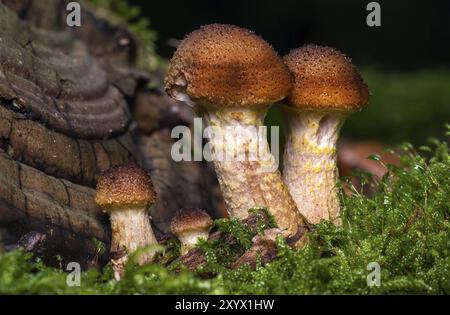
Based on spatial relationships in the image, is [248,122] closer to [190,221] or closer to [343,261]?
[190,221]

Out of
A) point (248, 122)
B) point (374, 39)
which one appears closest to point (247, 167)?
point (248, 122)

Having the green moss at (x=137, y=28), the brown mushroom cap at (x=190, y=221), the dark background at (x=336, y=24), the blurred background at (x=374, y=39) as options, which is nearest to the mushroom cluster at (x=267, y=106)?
the brown mushroom cap at (x=190, y=221)

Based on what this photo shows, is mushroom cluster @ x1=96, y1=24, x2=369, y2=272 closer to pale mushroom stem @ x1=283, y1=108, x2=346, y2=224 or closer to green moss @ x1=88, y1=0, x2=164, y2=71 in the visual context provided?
pale mushroom stem @ x1=283, y1=108, x2=346, y2=224

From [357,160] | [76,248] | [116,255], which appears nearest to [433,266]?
[116,255]

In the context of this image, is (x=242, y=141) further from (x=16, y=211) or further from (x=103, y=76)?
(x=103, y=76)

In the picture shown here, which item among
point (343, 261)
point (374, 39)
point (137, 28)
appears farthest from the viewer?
point (374, 39)

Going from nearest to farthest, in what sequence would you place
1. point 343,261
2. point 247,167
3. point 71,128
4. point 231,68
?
point 343,261 → point 231,68 → point 247,167 → point 71,128

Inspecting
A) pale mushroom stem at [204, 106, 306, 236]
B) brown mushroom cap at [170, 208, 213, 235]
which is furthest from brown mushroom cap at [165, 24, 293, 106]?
brown mushroom cap at [170, 208, 213, 235]
